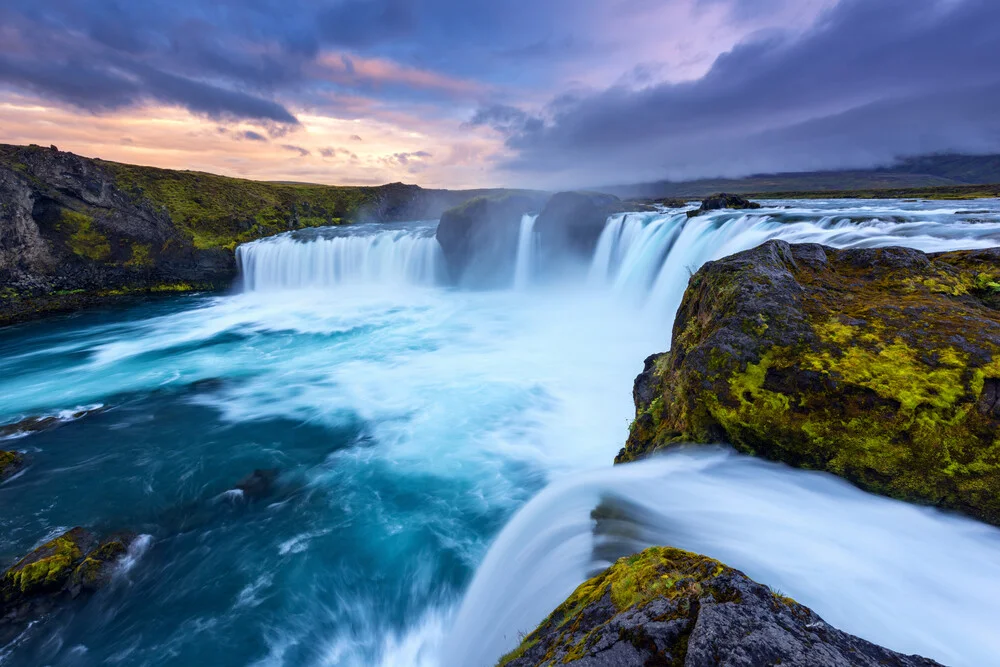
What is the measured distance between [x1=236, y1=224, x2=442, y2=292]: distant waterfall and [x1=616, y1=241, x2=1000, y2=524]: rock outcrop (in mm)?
32623

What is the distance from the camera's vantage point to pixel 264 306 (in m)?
31.5

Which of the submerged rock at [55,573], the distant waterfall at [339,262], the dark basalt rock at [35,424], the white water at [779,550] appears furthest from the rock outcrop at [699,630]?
the distant waterfall at [339,262]

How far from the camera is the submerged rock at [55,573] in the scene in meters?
6.56

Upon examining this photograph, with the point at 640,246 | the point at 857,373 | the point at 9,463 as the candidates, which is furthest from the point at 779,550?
the point at 640,246

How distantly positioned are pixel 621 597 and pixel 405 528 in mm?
7070

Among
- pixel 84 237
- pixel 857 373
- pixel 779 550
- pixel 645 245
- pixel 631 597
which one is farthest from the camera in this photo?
pixel 84 237

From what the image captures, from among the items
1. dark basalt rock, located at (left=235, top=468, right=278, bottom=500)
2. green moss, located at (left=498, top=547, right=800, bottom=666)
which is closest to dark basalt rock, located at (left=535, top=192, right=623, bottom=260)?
dark basalt rock, located at (left=235, top=468, right=278, bottom=500)

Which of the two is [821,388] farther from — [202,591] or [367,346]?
[367,346]

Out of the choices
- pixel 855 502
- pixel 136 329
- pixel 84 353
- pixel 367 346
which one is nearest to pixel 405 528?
pixel 855 502

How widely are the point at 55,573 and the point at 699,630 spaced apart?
9796mm

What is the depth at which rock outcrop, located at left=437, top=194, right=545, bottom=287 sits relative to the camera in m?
34.2

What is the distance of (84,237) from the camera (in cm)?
2958

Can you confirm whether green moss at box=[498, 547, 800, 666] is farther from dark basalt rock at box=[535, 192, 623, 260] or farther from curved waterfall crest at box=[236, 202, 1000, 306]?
dark basalt rock at box=[535, 192, 623, 260]

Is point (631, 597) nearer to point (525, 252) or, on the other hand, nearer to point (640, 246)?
point (640, 246)
